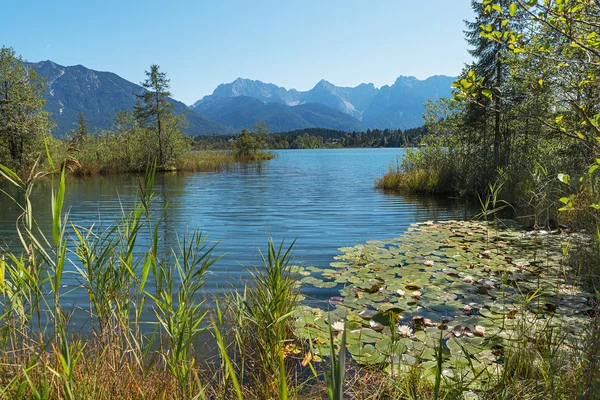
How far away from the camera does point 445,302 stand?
4.36 m

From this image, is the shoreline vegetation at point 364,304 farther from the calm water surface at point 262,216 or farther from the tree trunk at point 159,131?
the tree trunk at point 159,131

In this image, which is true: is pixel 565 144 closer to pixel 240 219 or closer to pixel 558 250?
pixel 558 250

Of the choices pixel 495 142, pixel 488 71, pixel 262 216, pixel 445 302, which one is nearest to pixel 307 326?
pixel 445 302

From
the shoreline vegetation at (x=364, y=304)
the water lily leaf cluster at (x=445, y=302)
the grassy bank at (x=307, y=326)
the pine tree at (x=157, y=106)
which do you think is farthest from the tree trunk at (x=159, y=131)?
the water lily leaf cluster at (x=445, y=302)

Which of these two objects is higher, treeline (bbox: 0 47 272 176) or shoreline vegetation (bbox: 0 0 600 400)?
treeline (bbox: 0 47 272 176)

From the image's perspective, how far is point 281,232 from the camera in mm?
9102

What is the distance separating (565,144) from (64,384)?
13838 millimetres

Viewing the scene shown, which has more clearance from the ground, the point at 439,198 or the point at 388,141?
the point at 388,141

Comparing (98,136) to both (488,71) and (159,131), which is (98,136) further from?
(488,71)

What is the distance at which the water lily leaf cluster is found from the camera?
10.4 ft

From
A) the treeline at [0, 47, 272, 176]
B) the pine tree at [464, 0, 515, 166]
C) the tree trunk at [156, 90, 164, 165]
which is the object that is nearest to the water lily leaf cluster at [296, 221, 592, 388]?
the pine tree at [464, 0, 515, 166]

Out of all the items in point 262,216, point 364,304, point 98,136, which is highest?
point 98,136

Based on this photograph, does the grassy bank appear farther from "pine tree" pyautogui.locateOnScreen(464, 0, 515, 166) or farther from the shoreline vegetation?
"pine tree" pyautogui.locateOnScreen(464, 0, 515, 166)

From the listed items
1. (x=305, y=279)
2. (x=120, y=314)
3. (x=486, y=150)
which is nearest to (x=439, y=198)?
(x=486, y=150)
